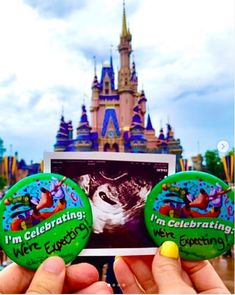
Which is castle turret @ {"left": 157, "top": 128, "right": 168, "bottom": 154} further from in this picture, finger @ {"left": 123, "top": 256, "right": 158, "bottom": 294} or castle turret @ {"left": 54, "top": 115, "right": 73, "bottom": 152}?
finger @ {"left": 123, "top": 256, "right": 158, "bottom": 294}

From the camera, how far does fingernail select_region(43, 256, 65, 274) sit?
0.75 m

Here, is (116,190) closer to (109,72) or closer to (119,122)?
(119,122)

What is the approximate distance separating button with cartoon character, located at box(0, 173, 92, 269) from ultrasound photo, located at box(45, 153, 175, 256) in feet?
0.08

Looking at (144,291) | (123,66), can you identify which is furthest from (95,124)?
(144,291)

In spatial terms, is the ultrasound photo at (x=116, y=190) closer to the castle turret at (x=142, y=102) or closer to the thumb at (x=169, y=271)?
the thumb at (x=169, y=271)

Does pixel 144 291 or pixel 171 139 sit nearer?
pixel 144 291

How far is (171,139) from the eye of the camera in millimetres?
15031

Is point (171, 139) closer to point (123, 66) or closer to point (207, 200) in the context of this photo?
point (123, 66)

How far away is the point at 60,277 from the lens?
75cm

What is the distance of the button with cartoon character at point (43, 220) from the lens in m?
0.79

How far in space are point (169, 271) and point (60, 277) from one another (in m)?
0.23

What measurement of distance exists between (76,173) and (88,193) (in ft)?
0.18

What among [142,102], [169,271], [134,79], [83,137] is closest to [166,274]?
[169,271]

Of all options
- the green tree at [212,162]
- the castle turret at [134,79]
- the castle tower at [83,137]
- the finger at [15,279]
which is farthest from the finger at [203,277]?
the castle turret at [134,79]
